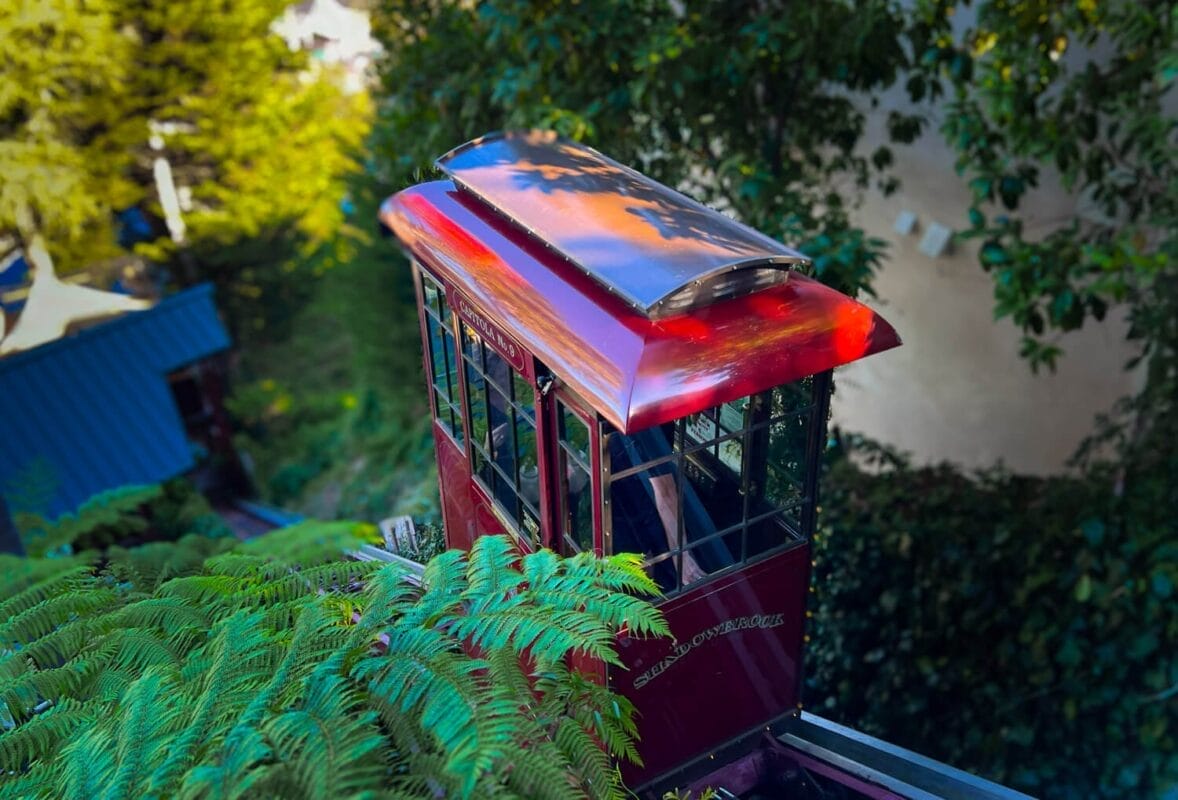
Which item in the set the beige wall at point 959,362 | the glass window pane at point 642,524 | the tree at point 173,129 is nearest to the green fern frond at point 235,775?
the glass window pane at point 642,524

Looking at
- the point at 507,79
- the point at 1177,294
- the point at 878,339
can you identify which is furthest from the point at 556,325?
the point at 1177,294

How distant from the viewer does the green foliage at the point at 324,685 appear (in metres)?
2.48

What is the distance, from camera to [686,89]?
6.69 meters

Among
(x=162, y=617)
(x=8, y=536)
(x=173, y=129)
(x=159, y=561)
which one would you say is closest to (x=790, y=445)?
(x=162, y=617)

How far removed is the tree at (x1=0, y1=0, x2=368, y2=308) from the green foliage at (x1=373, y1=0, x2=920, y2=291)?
18.6 ft

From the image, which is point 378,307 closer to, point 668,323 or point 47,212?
point 47,212

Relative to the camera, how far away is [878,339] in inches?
142

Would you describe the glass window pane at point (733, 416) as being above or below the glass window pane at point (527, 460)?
above

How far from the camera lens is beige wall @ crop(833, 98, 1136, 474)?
8.01 metres

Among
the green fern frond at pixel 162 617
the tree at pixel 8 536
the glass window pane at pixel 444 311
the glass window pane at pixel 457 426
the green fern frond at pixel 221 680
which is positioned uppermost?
the glass window pane at pixel 444 311

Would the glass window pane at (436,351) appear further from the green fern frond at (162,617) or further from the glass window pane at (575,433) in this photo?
the green fern frond at (162,617)

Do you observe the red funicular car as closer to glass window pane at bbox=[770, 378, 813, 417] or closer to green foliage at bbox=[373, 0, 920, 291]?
glass window pane at bbox=[770, 378, 813, 417]

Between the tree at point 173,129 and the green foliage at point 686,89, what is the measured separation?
5.68 metres

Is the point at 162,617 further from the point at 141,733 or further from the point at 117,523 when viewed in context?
the point at 117,523
